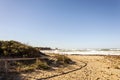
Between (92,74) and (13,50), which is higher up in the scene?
(13,50)

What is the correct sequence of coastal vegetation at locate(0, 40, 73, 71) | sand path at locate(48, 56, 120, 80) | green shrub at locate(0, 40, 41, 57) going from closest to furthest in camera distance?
sand path at locate(48, 56, 120, 80)
coastal vegetation at locate(0, 40, 73, 71)
green shrub at locate(0, 40, 41, 57)

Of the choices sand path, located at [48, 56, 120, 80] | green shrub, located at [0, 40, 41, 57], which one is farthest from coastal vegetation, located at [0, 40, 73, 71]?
sand path, located at [48, 56, 120, 80]

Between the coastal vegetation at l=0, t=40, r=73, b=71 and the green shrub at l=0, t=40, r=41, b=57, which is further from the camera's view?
the green shrub at l=0, t=40, r=41, b=57

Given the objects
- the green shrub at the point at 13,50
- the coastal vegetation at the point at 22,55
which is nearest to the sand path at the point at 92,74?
the coastal vegetation at the point at 22,55

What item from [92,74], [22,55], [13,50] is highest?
[13,50]

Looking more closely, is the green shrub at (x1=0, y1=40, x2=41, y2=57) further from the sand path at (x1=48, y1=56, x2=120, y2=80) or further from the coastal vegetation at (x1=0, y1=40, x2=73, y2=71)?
the sand path at (x1=48, y1=56, x2=120, y2=80)

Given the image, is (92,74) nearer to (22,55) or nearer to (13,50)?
(22,55)

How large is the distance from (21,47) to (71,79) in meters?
7.23

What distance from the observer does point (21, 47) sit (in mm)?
17250

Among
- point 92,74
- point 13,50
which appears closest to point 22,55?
point 13,50

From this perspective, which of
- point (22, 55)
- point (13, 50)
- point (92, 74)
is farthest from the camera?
point (22, 55)

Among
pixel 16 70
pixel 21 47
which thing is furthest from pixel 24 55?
pixel 16 70

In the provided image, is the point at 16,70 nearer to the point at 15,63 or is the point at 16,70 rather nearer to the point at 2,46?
the point at 15,63

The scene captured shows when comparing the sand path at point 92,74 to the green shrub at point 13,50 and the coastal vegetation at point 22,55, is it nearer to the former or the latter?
the coastal vegetation at point 22,55
